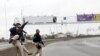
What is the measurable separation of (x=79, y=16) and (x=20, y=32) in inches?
3412

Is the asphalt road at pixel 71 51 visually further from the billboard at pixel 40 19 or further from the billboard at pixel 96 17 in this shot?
Answer: the billboard at pixel 96 17

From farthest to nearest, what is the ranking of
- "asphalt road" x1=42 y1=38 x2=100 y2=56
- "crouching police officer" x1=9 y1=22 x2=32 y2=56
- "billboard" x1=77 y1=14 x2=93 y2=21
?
"billboard" x1=77 y1=14 x2=93 y2=21, "asphalt road" x1=42 y1=38 x2=100 y2=56, "crouching police officer" x1=9 y1=22 x2=32 y2=56

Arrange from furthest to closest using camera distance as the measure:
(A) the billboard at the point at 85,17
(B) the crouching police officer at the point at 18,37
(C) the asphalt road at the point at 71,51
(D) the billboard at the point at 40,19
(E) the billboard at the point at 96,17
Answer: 1. (A) the billboard at the point at 85,17
2. (E) the billboard at the point at 96,17
3. (D) the billboard at the point at 40,19
4. (C) the asphalt road at the point at 71,51
5. (B) the crouching police officer at the point at 18,37

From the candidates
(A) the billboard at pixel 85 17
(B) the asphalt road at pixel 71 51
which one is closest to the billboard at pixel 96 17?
(A) the billboard at pixel 85 17

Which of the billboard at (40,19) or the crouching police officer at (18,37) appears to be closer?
the crouching police officer at (18,37)

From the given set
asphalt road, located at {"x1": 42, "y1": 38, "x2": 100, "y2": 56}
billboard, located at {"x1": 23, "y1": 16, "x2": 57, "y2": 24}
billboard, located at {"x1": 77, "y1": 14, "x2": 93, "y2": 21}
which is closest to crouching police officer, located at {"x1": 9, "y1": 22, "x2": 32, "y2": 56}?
asphalt road, located at {"x1": 42, "y1": 38, "x2": 100, "y2": 56}

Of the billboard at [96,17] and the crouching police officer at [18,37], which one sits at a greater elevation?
the crouching police officer at [18,37]

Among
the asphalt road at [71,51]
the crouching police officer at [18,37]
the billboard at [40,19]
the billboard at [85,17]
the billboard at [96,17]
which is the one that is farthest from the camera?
the billboard at [85,17]

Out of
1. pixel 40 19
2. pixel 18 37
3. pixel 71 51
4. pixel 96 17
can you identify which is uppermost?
pixel 18 37

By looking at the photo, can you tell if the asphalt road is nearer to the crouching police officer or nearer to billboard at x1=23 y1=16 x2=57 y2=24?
the crouching police officer

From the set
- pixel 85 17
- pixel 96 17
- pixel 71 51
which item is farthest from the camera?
pixel 85 17

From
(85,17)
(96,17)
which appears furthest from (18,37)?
(85,17)

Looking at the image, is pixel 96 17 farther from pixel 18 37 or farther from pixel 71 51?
pixel 18 37

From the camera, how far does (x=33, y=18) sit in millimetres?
99000
